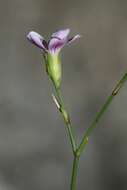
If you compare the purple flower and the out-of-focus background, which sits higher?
the purple flower

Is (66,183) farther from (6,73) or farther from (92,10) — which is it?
(92,10)

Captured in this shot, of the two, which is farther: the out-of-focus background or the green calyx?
the out-of-focus background

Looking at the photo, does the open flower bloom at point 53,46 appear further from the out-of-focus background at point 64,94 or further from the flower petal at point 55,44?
the out-of-focus background at point 64,94

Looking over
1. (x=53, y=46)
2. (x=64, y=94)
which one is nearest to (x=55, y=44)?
(x=53, y=46)

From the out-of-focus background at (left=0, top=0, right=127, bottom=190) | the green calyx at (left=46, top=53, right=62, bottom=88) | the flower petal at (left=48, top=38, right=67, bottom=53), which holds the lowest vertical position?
the out-of-focus background at (left=0, top=0, right=127, bottom=190)

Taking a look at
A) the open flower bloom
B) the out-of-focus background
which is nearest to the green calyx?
the open flower bloom

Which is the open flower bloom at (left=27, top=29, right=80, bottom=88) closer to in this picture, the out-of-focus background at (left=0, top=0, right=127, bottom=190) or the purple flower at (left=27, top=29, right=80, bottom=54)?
the purple flower at (left=27, top=29, right=80, bottom=54)

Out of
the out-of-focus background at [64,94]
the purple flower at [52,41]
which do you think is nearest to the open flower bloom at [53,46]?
the purple flower at [52,41]

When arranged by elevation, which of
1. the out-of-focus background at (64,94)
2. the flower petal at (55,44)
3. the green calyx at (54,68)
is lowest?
the out-of-focus background at (64,94)
